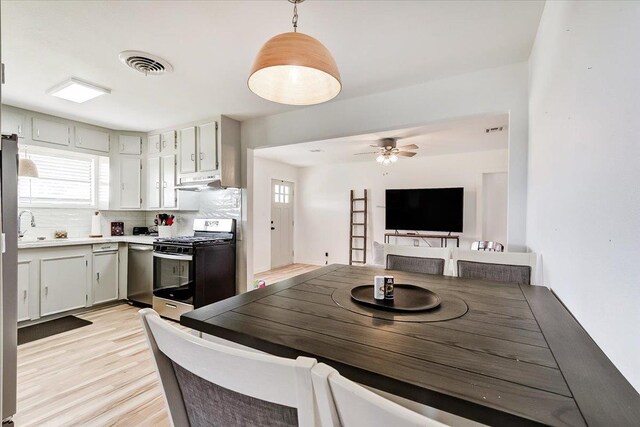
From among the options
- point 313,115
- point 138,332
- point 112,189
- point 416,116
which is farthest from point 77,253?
point 416,116

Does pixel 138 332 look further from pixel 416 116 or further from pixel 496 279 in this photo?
pixel 416 116

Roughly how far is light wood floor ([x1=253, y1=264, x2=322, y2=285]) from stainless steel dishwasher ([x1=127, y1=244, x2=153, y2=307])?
6.42 feet

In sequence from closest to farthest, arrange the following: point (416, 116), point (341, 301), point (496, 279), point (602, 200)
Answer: point (602, 200) < point (341, 301) < point (496, 279) < point (416, 116)

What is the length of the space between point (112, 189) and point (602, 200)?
15.8 ft

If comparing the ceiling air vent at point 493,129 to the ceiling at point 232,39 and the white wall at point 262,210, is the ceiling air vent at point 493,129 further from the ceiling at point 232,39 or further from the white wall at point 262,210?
the white wall at point 262,210

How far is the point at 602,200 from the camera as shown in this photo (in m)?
0.90

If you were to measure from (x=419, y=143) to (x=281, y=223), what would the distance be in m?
3.47

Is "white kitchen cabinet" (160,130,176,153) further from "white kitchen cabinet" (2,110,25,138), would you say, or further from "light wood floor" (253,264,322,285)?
"light wood floor" (253,264,322,285)

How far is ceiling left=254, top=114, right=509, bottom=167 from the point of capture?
12.4 feet

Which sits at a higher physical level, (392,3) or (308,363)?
(392,3)

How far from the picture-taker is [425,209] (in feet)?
18.6

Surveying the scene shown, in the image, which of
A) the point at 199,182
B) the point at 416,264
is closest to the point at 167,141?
the point at 199,182

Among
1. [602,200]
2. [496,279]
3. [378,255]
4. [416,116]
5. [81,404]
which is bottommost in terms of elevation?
[81,404]

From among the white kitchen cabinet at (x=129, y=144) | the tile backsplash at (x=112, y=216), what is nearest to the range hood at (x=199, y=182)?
the tile backsplash at (x=112, y=216)
